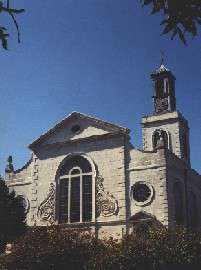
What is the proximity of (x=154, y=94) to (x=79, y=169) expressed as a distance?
39.9 ft

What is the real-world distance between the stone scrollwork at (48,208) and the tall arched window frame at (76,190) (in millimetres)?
488

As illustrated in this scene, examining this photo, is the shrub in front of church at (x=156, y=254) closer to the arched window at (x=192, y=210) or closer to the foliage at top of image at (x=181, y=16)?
the arched window at (x=192, y=210)

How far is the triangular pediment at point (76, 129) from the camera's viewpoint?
1524 inches

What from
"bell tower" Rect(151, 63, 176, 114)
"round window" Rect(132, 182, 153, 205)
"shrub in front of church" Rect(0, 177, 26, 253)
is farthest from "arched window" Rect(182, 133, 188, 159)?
"shrub in front of church" Rect(0, 177, 26, 253)

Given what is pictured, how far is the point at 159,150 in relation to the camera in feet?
119

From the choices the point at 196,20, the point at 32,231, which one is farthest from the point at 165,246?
the point at 196,20

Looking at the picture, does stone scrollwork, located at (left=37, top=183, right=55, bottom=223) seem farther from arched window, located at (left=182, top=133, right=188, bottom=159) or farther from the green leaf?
the green leaf

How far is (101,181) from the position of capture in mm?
37625

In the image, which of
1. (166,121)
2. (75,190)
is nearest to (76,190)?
(75,190)

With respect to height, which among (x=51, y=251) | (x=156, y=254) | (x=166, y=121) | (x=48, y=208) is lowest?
(x=156, y=254)

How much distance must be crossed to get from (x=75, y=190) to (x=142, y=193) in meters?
5.66

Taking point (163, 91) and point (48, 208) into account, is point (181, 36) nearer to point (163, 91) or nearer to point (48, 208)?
point (48, 208)

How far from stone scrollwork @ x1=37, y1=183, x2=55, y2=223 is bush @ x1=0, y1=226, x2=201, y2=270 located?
7732 millimetres

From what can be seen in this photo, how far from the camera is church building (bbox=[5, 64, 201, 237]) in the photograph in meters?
35.8
